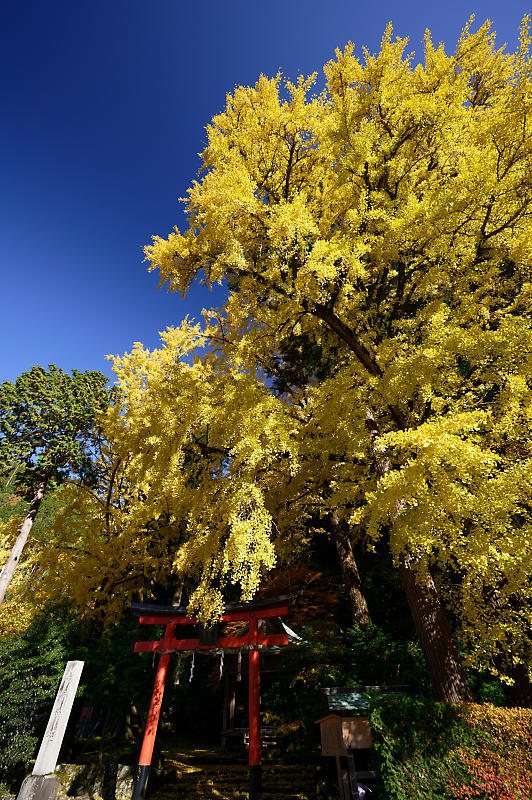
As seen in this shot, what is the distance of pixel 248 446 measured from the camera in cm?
570

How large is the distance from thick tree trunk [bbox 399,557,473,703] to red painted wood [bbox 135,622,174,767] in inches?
236

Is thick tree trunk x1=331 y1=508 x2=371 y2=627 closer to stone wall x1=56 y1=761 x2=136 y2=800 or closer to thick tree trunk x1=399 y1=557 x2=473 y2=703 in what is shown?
thick tree trunk x1=399 y1=557 x2=473 y2=703

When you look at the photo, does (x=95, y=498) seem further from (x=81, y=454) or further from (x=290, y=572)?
(x=290, y=572)

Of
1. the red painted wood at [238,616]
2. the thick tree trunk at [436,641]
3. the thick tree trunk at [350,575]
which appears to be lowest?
the thick tree trunk at [436,641]

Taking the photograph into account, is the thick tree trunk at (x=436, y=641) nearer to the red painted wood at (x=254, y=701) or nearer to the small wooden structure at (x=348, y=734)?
the small wooden structure at (x=348, y=734)

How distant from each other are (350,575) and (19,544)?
36.0ft

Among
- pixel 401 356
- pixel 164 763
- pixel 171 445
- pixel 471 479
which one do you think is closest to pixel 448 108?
pixel 401 356

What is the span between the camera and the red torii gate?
710 centimetres

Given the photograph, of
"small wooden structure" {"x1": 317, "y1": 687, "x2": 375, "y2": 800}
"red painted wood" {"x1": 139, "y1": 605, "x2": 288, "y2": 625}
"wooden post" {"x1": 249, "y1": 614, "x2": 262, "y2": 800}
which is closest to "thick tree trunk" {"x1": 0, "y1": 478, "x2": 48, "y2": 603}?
"red painted wood" {"x1": 139, "y1": 605, "x2": 288, "y2": 625}

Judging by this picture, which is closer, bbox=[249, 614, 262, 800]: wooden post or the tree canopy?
the tree canopy

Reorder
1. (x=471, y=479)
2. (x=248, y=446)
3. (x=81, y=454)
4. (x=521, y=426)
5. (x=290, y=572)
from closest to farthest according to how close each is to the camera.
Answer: (x=471, y=479)
(x=521, y=426)
(x=248, y=446)
(x=290, y=572)
(x=81, y=454)

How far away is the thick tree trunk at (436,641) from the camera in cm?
493

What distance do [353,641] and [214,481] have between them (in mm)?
5001

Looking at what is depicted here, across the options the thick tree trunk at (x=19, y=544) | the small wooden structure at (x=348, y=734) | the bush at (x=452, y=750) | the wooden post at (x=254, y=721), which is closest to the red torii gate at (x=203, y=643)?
the wooden post at (x=254, y=721)
